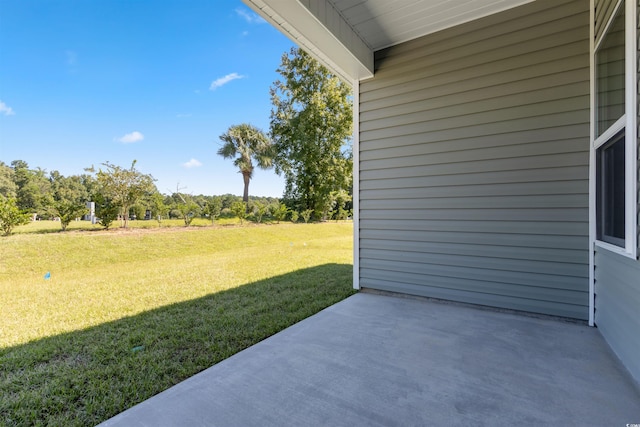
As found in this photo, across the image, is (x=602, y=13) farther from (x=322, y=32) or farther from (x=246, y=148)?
(x=246, y=148)

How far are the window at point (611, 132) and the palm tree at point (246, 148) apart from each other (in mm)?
13631

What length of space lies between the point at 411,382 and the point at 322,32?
276 cm

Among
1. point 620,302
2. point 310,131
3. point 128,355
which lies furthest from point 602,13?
point 310,131

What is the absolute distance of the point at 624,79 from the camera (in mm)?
1783

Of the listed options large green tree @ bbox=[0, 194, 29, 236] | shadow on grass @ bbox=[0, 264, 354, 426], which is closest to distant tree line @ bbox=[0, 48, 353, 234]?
large green tree @ bbox=[0, 194, 29, 236]

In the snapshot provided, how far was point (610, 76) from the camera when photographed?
2.04m

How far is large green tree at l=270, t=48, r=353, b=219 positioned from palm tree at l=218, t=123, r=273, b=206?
64 cm

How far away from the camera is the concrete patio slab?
1305mm

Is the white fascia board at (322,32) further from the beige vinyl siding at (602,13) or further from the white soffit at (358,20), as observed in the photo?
the beige vinyl siding at (602,13)

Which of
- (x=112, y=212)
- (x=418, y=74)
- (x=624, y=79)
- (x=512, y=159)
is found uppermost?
(x=418, y=74)

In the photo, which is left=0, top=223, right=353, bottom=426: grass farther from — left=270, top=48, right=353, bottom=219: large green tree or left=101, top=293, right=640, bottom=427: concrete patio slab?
left=270, top=48, right=353, bottom=219: large green tree

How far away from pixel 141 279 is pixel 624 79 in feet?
17.8

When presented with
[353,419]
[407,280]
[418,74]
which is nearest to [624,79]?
[418,74]

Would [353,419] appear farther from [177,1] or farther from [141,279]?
[177,1]
